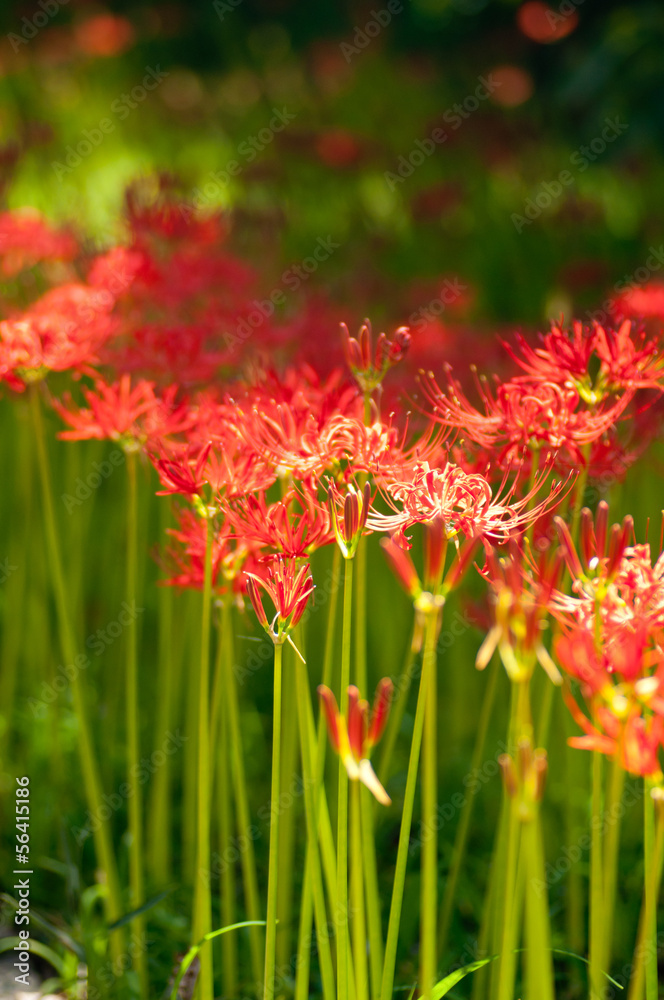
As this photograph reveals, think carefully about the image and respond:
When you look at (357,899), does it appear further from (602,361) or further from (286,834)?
(602,361)

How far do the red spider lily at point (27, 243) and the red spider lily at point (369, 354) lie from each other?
4.34 feet

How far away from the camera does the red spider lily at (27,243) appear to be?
2.21 m

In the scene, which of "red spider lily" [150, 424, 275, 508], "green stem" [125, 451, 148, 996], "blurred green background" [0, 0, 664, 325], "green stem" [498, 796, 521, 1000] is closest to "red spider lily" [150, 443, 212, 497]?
"red spider lily" [150, 424, 275, 508]

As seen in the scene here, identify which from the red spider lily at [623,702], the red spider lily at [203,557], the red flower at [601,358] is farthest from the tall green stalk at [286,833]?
the red spider lily at [623,702]

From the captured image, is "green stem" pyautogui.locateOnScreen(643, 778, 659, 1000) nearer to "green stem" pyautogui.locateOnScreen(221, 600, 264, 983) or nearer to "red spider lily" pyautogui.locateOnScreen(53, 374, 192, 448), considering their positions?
"green stem" pyautogui.locateOnScreen(221, 600, 264, 983)

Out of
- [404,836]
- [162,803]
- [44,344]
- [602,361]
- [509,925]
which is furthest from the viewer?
[162,803]

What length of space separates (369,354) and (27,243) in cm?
143

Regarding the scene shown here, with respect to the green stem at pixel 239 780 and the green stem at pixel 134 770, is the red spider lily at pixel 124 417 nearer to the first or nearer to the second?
the green stem at pixel 134 770

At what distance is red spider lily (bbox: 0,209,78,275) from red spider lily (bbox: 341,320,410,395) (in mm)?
1324

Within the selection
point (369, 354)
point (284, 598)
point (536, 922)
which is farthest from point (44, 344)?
point (536, 922)

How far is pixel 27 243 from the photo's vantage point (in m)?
2.26

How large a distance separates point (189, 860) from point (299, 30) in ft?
18.7

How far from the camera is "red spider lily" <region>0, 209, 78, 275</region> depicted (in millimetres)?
2209

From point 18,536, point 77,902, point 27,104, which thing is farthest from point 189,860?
point 27,104
